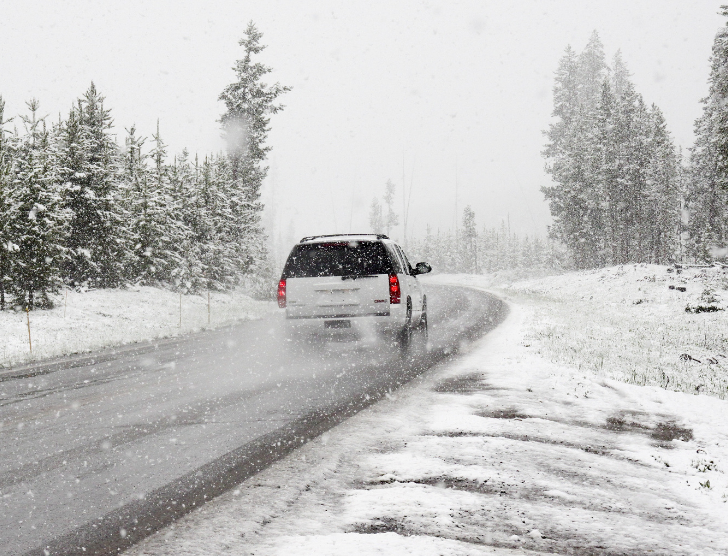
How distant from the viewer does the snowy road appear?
3654mm

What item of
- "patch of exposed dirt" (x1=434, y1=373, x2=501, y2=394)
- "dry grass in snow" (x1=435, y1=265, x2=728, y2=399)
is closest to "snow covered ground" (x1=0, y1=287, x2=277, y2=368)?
"patch of exposed dirt" (x1=434, y1=373, x2=501, y2=394)

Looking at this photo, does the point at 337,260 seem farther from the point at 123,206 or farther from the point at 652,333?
the point at 123,206

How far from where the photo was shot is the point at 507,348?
1113cm

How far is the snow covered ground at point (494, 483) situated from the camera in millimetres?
3168

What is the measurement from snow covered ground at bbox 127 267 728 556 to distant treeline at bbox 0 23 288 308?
15662mm

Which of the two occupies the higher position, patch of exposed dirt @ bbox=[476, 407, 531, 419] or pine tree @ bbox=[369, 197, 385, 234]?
pine tree @ bbox=[369, 197, 385, 234]

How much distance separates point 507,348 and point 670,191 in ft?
160

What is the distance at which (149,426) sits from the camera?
19.0ft

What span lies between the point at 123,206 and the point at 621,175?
3485 centimetres

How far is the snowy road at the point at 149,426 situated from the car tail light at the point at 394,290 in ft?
3.38

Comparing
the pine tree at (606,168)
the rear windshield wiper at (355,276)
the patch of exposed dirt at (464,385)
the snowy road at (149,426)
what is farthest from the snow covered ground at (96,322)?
the pine tree at (606,168)

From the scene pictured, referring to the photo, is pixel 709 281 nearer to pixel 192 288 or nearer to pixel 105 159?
pixel 192 288

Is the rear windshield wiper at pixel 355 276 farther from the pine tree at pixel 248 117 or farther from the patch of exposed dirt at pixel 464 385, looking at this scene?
the pine tree at pixel 248 117

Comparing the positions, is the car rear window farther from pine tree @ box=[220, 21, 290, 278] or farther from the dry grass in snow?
pine tree @ box=[220, 21, 290, 278]
